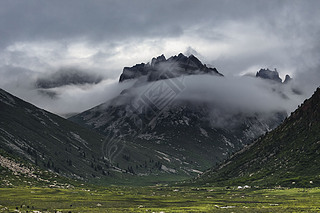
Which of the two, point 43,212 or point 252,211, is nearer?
point 43,212

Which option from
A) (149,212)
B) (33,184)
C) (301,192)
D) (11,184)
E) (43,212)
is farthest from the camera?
(33,184)

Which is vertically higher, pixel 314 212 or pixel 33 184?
pixel 314 212

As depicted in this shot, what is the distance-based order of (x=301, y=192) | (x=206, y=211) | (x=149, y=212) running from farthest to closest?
(x=301, y=192), (x=206, y=211), (x=149, y=212)

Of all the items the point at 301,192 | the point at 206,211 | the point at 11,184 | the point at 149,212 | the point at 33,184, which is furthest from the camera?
the point at 33,184

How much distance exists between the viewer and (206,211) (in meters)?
102

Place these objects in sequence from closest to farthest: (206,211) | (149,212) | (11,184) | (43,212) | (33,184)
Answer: (43,212), (149,212), (206,211), (11,184), (33,184)

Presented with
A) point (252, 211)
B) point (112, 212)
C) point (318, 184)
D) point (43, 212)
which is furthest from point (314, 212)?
point (318, 184)

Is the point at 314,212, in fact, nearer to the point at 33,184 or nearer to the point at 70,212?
the point at 70,212

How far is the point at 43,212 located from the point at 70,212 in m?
6.84

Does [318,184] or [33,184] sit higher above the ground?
[318,184]

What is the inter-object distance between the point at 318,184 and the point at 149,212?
134 meters

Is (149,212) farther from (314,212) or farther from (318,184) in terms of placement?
(318,184)

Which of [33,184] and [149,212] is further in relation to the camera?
[33,184]

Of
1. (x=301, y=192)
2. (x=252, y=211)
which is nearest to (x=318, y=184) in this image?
(x=301, y=192)
